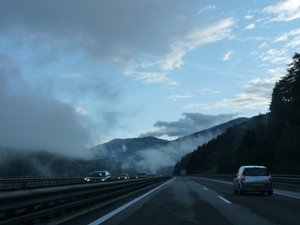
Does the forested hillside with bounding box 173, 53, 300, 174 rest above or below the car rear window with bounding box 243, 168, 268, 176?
above

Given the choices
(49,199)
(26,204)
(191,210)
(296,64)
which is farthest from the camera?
(296,64)

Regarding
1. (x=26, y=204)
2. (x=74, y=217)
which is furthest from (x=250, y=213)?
(x=26, y=204)

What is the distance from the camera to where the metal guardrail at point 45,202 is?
770 cm

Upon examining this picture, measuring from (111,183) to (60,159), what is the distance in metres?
89.5

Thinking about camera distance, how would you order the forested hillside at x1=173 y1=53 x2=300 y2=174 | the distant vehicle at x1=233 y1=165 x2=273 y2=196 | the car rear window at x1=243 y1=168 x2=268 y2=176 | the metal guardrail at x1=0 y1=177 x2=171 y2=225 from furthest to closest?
the forested hillside at x1=173 y1=53 x2=300 y2=174, the car rear window at x1=243 y1=168 x2=268 y2=176, the distant vehicle at x1=233 y1=165 x2=273 y2=196, the metal guardrail at x1=0 y1=177 x2=171 y2=225

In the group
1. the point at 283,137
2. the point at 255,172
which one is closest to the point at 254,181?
the point at 255,172

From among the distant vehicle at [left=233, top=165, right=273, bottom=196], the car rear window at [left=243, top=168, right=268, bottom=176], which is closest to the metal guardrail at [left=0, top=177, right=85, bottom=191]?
the distant vehicle at [left=233, top=165, right=273, bottom=196]

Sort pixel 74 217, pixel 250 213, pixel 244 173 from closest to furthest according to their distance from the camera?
pixel 74 217 → pixel 250 213 → pixel 244 173

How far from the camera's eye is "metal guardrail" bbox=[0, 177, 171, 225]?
7.70 metres

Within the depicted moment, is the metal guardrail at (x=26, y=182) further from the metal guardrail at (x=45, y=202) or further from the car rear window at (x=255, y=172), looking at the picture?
the metal guardrail at (x=45, y=202)

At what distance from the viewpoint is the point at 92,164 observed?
114062 mm

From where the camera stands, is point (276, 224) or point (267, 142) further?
point (267, 142)

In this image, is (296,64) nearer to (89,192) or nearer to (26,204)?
(89,192)

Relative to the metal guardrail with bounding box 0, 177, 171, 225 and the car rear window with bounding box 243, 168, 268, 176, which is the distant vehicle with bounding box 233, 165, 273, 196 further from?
the metal guardrail with bounding box 0, 177, 171, 225
